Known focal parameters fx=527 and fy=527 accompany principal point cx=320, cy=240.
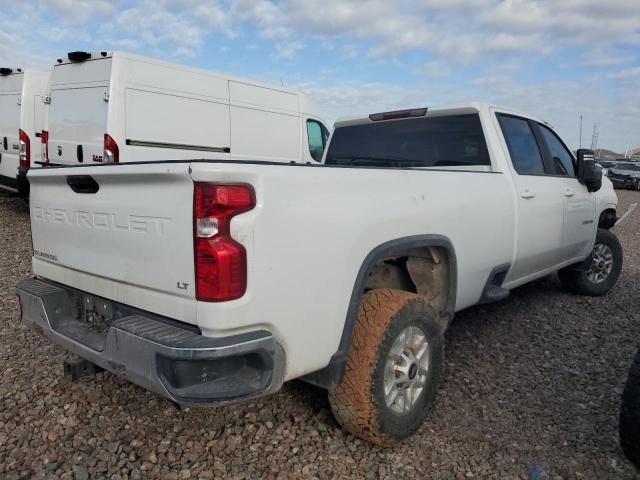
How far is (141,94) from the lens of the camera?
705 centimetres

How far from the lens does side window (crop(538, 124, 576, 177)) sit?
15.1ft

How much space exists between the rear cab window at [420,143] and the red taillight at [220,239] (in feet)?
7.64

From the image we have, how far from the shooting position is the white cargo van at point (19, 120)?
913 centimetres

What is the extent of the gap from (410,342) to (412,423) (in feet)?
1.38

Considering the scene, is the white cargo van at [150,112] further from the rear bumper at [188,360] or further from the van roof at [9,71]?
the rear bumper at [188,360]

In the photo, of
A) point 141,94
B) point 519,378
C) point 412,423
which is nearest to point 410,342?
point 412,423

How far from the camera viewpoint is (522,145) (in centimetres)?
418

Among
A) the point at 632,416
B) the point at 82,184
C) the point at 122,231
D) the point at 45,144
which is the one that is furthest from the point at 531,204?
the point at 45,144

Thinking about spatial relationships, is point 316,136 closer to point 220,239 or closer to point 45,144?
point 45,144

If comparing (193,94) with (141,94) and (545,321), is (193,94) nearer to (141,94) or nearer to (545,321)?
(141,94)

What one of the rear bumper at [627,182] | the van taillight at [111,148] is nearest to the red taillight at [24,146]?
the van taillight at [111,148]

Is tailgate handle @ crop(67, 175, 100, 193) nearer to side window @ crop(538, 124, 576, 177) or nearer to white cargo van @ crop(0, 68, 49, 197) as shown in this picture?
side window @ crop(538, 124, 576, 177)

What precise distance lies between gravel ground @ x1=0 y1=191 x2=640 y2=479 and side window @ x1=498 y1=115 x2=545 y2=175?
4.63ft

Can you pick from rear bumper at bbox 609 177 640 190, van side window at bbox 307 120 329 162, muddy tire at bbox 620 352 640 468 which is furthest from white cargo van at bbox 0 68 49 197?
rear bumper at bbox 609 177 640 190
